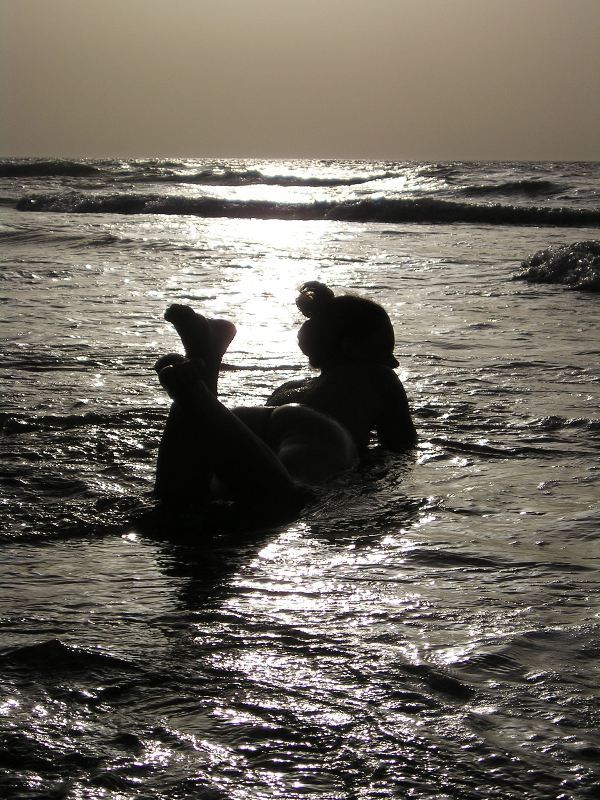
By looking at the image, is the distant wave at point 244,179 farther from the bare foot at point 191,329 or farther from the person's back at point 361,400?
the bare foot at point 191,329

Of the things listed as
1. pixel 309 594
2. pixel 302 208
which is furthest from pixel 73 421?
pixel 302 208

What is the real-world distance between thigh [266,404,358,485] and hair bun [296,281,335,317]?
1.94 ft

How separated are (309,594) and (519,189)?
80.5ft

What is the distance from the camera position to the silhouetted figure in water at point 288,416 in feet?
11.2

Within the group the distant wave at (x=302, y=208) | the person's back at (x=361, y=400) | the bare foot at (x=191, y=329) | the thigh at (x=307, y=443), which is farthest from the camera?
the distant wave at (x=302, y=208)

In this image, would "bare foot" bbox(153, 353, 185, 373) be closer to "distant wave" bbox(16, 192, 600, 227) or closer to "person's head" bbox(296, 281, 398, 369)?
"person's head" bbox(296, 281, 398, 369)

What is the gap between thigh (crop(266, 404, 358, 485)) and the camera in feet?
12.8

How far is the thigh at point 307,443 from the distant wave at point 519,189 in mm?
22380

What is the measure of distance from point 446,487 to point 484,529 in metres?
0.56

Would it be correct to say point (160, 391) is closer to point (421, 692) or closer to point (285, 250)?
point (421, 692)

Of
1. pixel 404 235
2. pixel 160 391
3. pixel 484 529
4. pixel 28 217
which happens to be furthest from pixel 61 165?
pixel 484 529

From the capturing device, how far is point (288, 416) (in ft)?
13.2

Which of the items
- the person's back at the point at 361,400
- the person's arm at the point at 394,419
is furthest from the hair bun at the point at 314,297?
the person's arm at the point at 394,419

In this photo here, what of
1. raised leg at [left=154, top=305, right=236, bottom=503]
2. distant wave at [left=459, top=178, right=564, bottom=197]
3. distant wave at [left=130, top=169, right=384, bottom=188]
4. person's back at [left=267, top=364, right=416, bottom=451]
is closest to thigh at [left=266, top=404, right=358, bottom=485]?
person's back at [left=267, top=364, right=416, bottom=451]
